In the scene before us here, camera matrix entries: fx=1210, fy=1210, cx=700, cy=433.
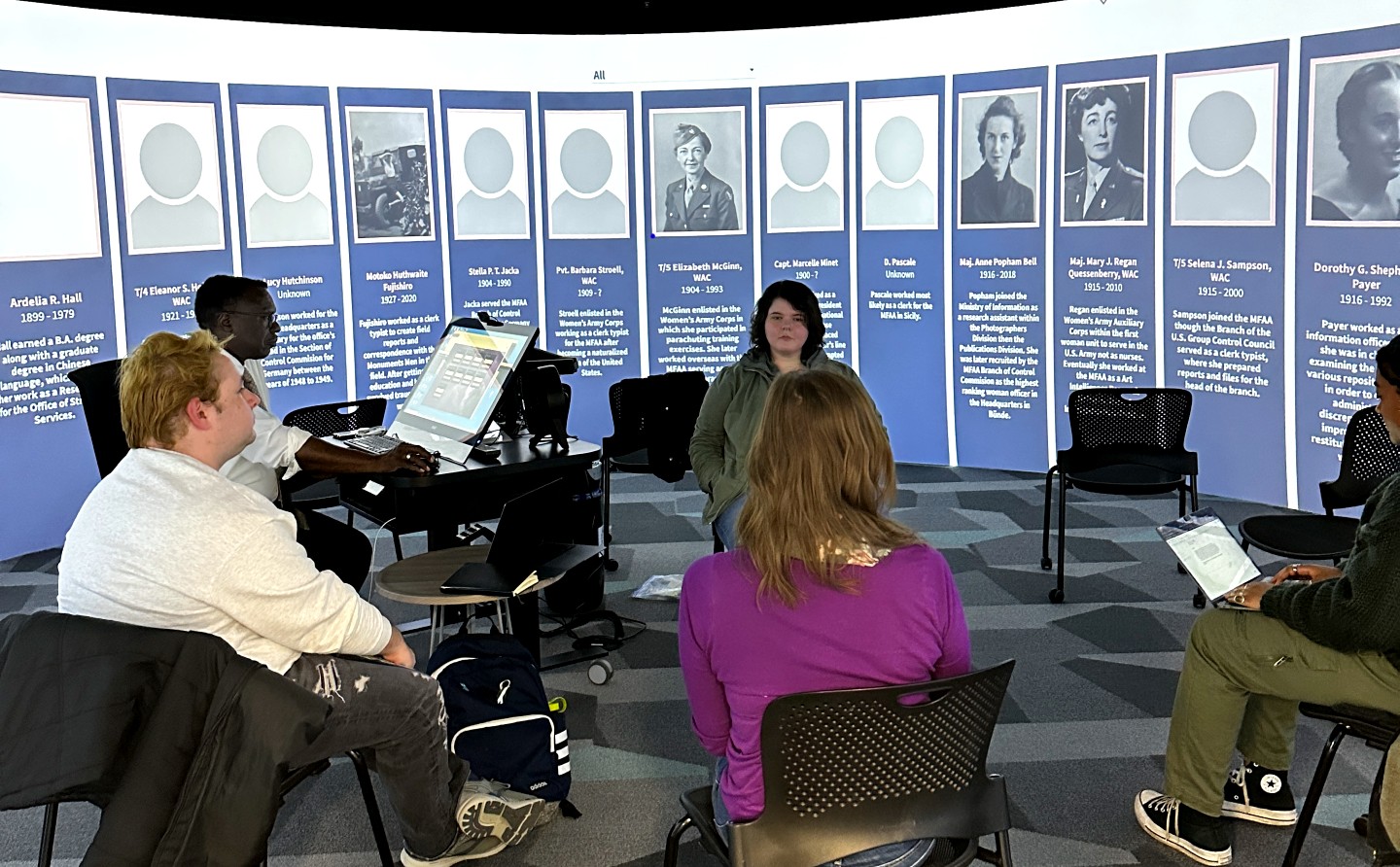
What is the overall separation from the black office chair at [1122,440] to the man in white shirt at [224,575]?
9.69 feet

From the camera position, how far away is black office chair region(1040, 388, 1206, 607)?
15.4ft

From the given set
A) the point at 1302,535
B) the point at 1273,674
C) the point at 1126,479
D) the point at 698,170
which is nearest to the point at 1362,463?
the point at 1302,535

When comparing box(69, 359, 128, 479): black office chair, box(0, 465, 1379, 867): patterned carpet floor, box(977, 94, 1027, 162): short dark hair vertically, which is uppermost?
box(977, 94, 1027, 162): short dark hair

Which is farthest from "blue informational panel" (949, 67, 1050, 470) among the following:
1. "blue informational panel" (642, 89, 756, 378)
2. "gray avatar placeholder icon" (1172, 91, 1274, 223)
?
"blue informational panel" (642, 89, 756, 378)

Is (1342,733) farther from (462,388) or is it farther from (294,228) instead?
(294,228)

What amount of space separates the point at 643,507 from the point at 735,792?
4572mm

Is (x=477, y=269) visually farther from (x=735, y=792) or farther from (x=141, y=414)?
(x=735, y=792)

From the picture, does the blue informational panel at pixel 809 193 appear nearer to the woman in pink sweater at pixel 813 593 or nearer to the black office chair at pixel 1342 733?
the black office chair at pixel 1342 733

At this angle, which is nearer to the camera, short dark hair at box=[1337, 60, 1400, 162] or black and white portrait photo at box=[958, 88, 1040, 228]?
short dark hair at box=[1337, 60, 1400, 162]

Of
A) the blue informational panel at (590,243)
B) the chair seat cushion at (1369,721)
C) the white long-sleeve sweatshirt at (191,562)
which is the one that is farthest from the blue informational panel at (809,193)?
the white long-sleeve sweatshirt at (191,562)

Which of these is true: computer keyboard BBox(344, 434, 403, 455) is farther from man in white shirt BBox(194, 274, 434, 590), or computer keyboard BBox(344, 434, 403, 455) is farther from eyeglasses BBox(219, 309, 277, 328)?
eyeglasses BBox(219, 309, 277, 328)

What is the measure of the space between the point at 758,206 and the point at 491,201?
1.61 metres

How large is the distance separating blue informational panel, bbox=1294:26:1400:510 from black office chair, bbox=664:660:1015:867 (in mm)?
4205

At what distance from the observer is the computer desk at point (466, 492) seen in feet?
12.1
